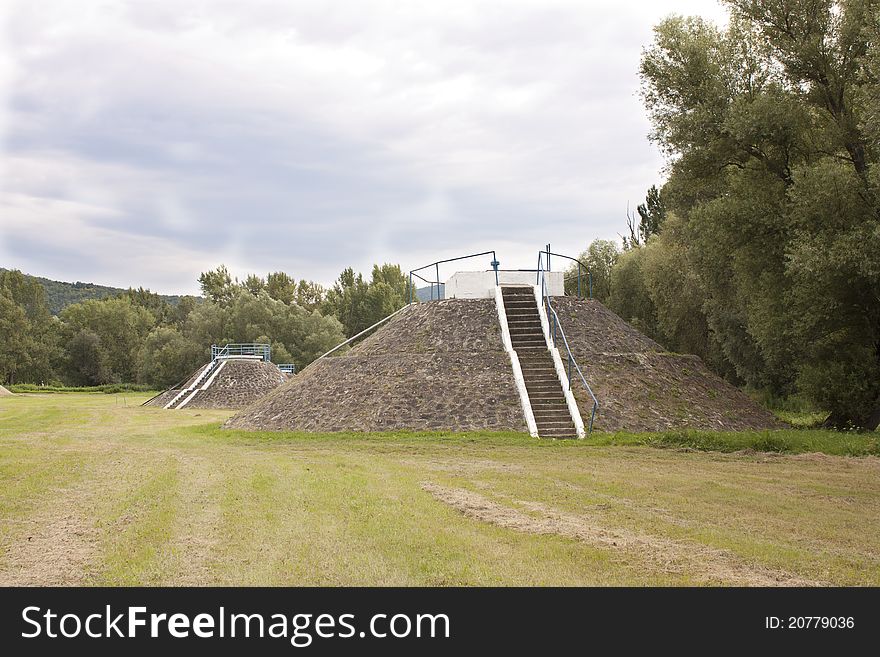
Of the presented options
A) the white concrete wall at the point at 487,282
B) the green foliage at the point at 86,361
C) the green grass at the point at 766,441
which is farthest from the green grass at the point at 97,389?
the green grass at the point at 766,441

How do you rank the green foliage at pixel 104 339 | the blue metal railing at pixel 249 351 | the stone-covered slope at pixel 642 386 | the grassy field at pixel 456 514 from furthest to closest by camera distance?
the green foliage at pixel 104 339
the blue metal railing at pixel 249 351
the stone-covered slope at pixel 642 386
the grassy field at pixel 456 514

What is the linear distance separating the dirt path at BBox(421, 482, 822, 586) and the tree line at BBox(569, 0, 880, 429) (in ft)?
41.8

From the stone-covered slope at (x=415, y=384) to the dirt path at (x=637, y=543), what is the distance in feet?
34.7

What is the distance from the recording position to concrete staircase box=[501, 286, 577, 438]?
21.8m

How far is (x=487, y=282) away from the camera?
98.0 feet

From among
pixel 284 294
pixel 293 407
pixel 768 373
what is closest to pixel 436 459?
pixel 293 407

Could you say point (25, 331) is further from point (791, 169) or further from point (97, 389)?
point (791, 169)

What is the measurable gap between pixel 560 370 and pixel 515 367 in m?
1.44

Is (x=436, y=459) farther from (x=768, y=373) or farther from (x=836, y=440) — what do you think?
(x=768, y=373)

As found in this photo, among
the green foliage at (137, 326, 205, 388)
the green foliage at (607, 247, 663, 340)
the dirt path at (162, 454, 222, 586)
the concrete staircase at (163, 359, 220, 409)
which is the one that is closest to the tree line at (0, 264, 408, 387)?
the green foliage at (137, 326, 205, 388)

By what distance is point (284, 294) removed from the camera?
334 ft

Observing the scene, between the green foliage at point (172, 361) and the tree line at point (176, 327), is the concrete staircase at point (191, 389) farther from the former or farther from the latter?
the green foliage at point (172, 361)

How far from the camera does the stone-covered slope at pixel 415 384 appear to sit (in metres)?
22.9

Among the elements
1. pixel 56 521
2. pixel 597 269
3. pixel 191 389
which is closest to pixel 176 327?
pixel 191 389
